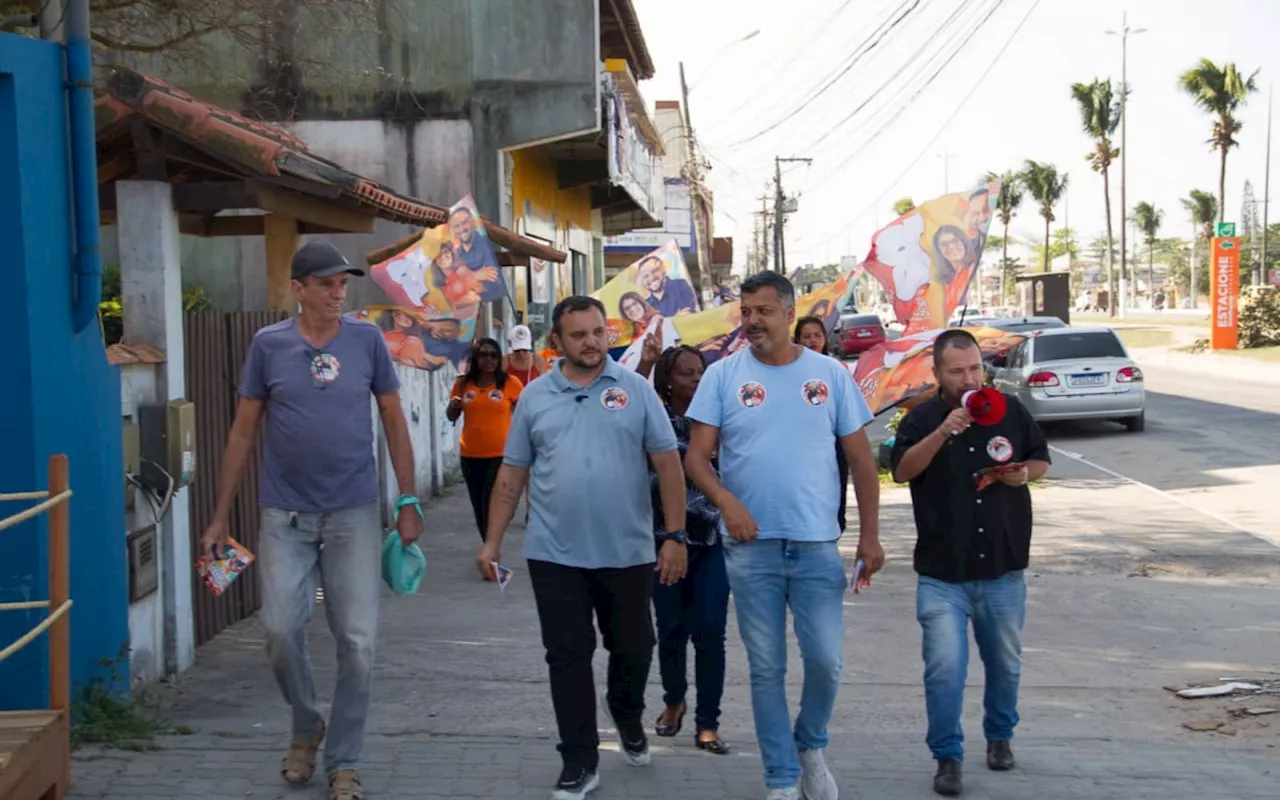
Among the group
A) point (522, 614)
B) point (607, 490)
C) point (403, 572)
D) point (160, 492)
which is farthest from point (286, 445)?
point (522, 614)

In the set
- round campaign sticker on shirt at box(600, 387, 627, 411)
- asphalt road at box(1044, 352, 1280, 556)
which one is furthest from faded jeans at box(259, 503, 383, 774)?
asphalt road at box(1044, 352, 1280, 556)

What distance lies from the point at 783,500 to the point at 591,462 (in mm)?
685

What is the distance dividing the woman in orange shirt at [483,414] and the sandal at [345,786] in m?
4.92

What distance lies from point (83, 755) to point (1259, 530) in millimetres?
10057

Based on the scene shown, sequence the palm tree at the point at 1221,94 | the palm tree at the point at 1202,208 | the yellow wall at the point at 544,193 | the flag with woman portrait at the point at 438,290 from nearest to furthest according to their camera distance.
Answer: the flag with woman portrait at the point at 438,290
the yellow wall at the point at 544,193
the palm tree at the point at 1221,94
the palm tree at the point at 1202,208

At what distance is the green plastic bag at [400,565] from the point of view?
16.7 ft

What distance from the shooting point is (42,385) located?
211 inches

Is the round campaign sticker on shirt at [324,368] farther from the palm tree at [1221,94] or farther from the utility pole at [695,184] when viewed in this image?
the palm tree at [1221,94]

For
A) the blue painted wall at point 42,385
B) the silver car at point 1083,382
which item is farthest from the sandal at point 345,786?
the silver car at point 1083,382

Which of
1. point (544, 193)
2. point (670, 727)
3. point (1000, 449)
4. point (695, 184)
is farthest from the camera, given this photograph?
point (695, 184)

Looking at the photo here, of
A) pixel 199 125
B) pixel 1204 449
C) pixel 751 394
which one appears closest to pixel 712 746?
pixel 751 394

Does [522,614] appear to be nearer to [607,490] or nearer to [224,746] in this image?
[224,746]

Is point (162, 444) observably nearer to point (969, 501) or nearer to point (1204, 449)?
point (969, 501)

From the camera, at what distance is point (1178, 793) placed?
520cm
